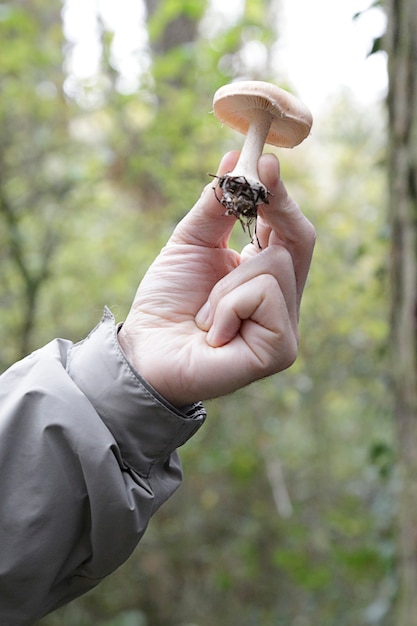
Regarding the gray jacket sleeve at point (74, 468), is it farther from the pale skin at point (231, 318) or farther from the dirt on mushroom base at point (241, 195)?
the dirt on mushroom base at point (241, 195)

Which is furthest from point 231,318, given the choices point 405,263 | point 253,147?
point 405,263

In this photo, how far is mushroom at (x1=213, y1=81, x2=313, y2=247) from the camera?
1.41m

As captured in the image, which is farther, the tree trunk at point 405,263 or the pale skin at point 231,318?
the tree trunk at point 405,263

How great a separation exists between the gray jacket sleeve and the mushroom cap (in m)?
0.57

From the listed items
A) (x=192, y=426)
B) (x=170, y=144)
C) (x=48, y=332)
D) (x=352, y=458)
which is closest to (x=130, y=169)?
(x=170, y=144)

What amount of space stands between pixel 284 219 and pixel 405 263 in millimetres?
1055

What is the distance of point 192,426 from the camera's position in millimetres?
1458

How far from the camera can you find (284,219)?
141 centimetres

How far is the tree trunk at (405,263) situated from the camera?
2.14 m

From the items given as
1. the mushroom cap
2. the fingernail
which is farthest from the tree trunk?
the fingernail

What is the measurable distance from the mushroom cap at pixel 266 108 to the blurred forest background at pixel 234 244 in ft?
7.89

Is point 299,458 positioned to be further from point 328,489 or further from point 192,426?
point 192,426

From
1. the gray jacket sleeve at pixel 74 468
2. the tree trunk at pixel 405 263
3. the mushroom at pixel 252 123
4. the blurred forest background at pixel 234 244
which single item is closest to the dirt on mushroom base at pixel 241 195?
the mushroom at pixel 252 123

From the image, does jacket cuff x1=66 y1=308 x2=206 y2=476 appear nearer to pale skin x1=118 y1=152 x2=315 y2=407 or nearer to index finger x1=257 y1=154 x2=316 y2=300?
pale skin x1=118 y1=152 x2=315 y2=407
